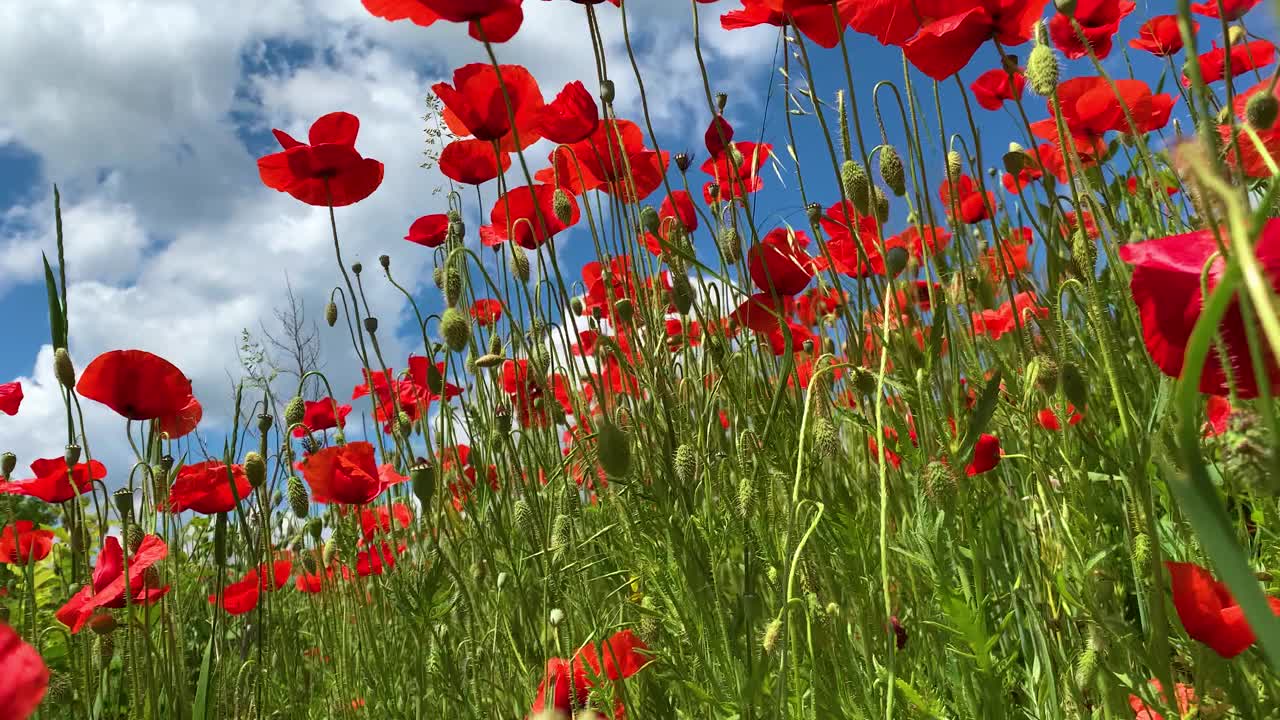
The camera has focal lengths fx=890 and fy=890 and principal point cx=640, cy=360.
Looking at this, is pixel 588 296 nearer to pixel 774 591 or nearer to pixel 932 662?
pixel 774 591

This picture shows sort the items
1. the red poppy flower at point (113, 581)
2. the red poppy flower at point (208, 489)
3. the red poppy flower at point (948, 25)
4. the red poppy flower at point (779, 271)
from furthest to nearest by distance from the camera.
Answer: the red poppy flower at point (208, 489)
the red poppy flower at point (779, 271)
the red poppy flower at point (113, 581)
the red poppy flower at point (948, 25)

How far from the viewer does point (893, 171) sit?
1.51m

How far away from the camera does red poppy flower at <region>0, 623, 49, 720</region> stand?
15.1 inches

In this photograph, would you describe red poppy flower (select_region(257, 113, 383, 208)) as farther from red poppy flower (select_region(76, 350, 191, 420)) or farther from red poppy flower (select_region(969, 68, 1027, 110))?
red poppy flower (select_region(969, 68, 1027, 110))

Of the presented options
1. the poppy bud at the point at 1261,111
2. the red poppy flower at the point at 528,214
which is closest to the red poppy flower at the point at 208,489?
the red poppy flower at the point at 528,214

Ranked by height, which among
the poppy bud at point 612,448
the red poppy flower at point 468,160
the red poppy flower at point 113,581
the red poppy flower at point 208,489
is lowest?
the poppy bud at point 612,448

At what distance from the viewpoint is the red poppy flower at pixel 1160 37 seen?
2.50 meters

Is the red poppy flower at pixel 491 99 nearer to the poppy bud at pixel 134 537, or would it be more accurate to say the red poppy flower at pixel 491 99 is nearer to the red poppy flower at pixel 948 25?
the red poppy flower at pixel 948 25

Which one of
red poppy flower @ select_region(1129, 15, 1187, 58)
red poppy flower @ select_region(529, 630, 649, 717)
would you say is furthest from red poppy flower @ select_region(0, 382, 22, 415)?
red poppy flower @ select_region(1129, 15, 1187, 58)

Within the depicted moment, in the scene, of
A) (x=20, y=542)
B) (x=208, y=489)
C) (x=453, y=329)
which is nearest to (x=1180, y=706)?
(x=453, y=329)

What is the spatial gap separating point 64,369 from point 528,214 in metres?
1.14

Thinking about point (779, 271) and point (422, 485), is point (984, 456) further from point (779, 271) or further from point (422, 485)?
point (422, 485)

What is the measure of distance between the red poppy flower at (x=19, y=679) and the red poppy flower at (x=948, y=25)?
48.8 inches

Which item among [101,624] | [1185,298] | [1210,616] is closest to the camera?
[1185,298]
